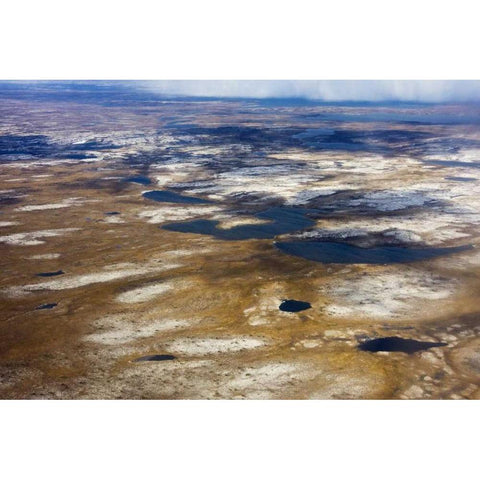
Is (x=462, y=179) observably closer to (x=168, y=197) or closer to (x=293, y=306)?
(x=168, y=197)

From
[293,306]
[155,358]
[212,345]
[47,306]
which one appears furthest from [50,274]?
[293,306]

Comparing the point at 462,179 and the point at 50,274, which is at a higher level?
the point at 462,179

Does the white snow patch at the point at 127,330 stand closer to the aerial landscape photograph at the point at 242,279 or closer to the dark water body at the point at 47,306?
the aerial landscape photograph at the point at 242,279

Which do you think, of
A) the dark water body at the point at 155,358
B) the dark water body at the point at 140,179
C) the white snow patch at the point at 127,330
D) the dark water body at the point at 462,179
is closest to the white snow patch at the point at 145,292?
the white snow patch at the point at 127,330

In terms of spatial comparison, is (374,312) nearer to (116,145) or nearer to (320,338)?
(320,338)

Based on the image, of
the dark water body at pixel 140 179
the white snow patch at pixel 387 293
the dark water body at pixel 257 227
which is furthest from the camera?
the dark water body at pixel 140 179

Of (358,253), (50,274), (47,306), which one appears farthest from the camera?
(358,253)
